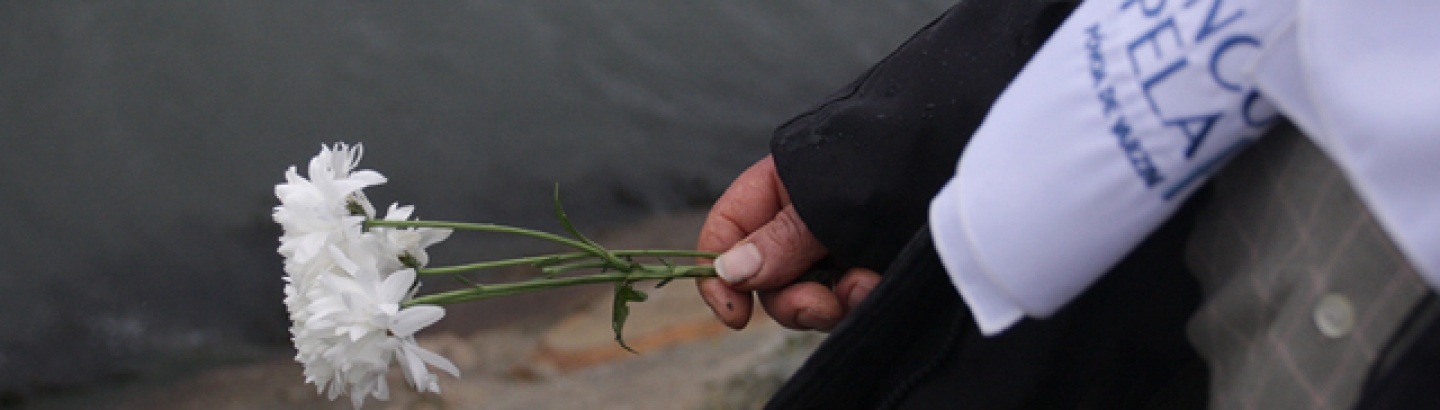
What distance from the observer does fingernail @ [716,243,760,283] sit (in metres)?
0.86

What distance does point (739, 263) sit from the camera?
861mm

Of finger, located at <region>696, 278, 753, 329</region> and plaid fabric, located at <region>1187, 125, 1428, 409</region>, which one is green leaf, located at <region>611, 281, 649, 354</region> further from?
plaid fabric, located at <region>1187, 125, 1428, 409</region>

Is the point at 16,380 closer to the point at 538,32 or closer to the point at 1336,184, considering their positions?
the point at 538,32

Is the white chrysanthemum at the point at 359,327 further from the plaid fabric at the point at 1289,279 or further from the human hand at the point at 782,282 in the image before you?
the plaid fabric at the point at 1289,279

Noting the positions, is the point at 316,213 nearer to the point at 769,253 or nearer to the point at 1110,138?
the point at 769,253

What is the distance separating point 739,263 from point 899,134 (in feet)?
0.67

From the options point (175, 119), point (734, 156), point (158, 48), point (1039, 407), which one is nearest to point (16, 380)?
point (175, 119)

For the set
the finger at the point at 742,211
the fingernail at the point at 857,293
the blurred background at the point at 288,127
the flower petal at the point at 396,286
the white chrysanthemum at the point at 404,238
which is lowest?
the fingernail at the point at 857,293

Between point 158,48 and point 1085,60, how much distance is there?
6.61 ft

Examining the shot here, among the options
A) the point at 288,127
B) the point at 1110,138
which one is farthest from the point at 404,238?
Result: the point at 288,127

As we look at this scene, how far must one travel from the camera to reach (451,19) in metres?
2.14

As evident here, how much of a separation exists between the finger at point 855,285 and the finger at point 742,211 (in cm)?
14

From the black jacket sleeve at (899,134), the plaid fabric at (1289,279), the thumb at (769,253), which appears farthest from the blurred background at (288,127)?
the plaid fabric at (1289,279)

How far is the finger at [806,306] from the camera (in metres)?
0.87
